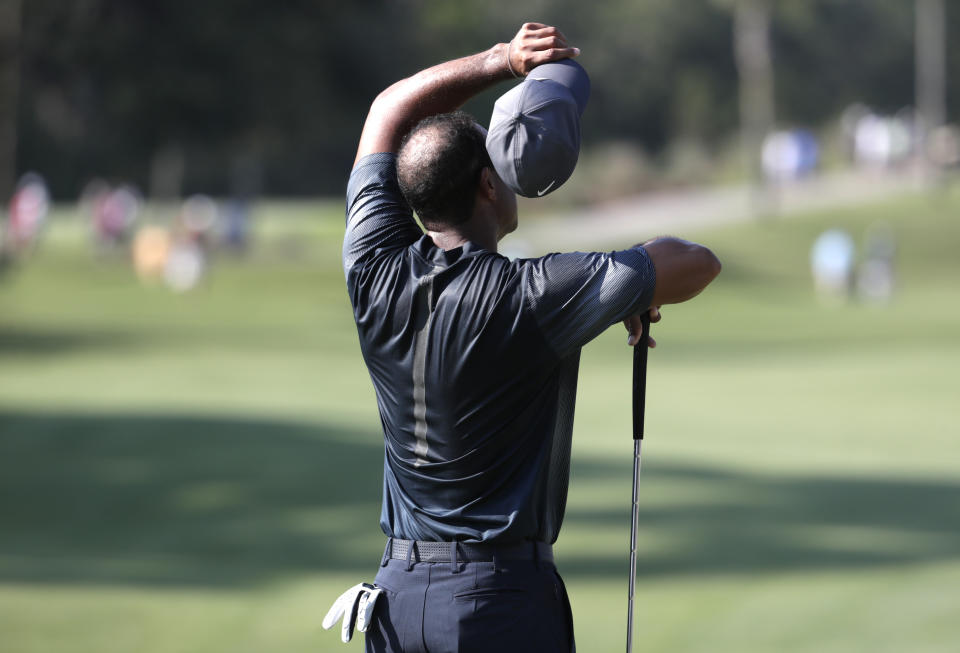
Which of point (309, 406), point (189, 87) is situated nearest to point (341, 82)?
point (189, 87)

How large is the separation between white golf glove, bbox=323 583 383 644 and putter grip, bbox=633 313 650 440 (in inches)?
28.6

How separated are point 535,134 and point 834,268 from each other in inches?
1254

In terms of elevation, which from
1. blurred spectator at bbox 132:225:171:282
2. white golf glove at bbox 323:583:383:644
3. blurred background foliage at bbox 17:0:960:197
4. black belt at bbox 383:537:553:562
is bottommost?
white golf glove at bbox 323:583:383:644

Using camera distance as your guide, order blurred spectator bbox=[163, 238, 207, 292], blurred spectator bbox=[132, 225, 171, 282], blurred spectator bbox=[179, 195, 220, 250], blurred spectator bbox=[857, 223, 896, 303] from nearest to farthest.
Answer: blurred spectator bbox=[163, 238, 207, 292] < blurred spectator bbox=[857, 223, 896, 303] < blurred spectator bbox=[179, 195, 220, 250] < blurred spectator bbox=[132, 225, 171, 282]

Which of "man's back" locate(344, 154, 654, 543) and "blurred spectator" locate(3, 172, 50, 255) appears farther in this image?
"blurred spectator" locate(3, 172, 50, 255)

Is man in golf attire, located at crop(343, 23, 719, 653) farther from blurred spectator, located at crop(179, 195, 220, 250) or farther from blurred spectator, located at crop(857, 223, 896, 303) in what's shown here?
blurred spectator, located at crop(179, 195, 220, 250)

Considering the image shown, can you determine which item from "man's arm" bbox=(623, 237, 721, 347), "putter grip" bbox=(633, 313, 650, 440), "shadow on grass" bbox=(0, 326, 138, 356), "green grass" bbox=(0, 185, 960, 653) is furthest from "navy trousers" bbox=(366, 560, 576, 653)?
"shadow on grass" bbox=(0, 326, 138, 356)

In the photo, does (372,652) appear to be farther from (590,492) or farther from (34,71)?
(34,71)

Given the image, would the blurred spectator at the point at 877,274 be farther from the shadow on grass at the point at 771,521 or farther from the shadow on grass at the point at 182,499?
the shadow on grass at the point at 771,521

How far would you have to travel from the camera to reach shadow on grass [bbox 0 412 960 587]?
940cm

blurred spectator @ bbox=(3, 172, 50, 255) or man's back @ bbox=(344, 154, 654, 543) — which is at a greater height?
blurred spectator @ bbox=(3, 172, 50, 255)

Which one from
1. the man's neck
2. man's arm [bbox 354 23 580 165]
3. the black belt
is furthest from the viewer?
man's arm [bbox 354 23 580 165]

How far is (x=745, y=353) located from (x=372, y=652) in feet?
70.9

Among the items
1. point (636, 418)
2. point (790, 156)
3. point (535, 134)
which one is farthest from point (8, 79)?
point (535, 134)
